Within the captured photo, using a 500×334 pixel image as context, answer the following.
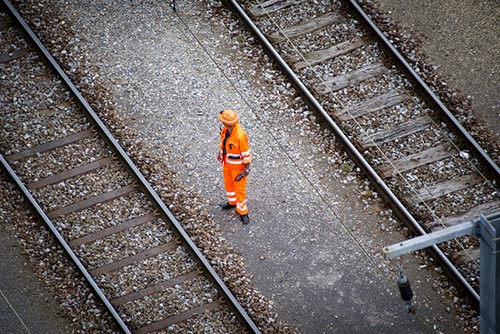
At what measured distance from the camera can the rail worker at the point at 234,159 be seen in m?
12.0

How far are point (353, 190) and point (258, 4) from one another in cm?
401

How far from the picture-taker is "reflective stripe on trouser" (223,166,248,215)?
12.5 metres

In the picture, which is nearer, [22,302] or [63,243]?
[22,302]

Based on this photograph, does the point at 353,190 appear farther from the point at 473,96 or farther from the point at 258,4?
the point at 258,4

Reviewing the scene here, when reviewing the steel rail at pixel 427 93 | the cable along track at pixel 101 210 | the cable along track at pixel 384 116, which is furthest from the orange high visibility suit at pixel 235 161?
the steel rail at pixel 427 93

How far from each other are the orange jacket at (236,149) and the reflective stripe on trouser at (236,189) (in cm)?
14

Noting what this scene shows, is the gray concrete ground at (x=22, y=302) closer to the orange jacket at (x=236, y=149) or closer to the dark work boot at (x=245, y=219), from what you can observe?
the dark work boot at (x=245, y=219)

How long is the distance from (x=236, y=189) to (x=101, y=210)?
204 centimetres

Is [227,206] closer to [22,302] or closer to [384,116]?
[384,116]

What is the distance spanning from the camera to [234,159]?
12.3 metres

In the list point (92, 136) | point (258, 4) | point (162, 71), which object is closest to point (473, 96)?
point (258, 4)

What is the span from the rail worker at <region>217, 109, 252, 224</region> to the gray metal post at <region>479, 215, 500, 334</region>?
396 cm

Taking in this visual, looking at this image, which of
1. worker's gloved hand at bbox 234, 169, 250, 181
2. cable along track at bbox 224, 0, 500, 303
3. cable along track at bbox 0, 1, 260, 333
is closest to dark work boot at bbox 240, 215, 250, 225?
worker's gloved hand at bbox 234, 169, 250, 181

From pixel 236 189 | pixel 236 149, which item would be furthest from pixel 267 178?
pixel 236 149
